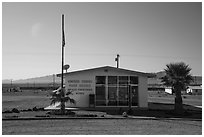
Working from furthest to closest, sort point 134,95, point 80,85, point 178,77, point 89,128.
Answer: point 134,95, point 80,85, point 178,77, point 89,128

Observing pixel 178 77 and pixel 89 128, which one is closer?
pixel 89 128

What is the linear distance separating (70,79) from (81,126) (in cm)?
866

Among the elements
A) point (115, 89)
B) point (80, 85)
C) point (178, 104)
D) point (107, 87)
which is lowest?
point (178, 104)

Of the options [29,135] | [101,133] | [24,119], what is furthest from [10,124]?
[101,133]

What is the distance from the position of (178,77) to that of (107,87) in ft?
19.0

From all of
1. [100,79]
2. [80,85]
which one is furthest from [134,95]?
[80,85]

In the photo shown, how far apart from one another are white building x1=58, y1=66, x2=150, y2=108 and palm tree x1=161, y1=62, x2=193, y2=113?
3242 millimetres

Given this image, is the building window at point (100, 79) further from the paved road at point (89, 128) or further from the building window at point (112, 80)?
the paved road at point (89, 128)

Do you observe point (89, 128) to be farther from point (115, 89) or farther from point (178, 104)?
point (115, 89)

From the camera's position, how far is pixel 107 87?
62.0 feet

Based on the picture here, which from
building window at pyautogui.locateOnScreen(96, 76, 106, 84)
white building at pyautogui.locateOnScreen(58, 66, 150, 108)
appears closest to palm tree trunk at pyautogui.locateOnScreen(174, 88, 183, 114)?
white building at pyautogui.locateOnScreen(58, 66, 150, 108)

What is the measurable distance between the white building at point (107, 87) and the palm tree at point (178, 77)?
324 centimetres

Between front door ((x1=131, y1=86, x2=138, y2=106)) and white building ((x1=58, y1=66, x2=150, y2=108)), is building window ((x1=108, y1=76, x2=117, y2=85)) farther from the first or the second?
front door ((x1=131, y1=86, x2=138, y2=106))

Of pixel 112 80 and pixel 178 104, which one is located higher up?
pixel 112 80
